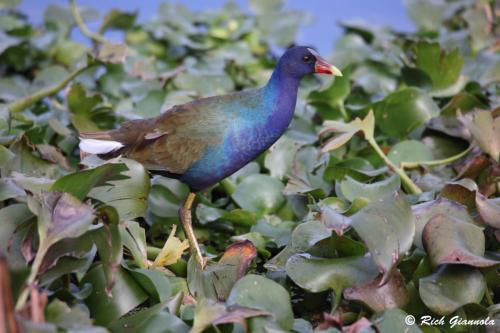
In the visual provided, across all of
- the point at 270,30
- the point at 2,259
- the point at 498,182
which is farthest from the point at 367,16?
the point at 2,259

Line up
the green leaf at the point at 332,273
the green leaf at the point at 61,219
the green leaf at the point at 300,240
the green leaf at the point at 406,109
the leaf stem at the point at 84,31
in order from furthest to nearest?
1. the leaf stem at the point at 84,31
2. the green leaf at the point at 406,109
3. the green leaf at the point at 300,240
4. the green leaf at the point at 332,273
5. the green leaf at the point at 61,219

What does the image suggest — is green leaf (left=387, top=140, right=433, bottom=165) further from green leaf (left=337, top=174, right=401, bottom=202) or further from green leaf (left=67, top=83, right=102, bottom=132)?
green leaf (left=67, top=83, right=102, bottom=132)

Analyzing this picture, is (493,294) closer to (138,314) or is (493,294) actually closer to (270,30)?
(138,314)

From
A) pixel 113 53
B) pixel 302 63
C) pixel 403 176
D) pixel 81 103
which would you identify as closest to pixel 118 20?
pixel 113 53

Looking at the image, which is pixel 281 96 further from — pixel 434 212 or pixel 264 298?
pixel 264 298

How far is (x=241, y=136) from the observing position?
2316mm

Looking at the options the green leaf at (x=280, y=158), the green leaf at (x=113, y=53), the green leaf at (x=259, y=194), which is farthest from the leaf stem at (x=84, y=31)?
the green leaf at (x=259, y=194)

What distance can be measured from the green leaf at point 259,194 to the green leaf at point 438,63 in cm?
86

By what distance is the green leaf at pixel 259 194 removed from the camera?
99.7 inches

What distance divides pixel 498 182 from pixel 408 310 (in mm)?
740

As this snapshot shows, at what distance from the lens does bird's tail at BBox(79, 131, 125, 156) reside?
2.31m

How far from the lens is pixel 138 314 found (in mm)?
1699

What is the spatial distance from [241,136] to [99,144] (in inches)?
15.6

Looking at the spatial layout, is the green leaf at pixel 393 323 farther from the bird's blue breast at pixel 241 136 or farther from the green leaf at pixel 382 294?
the bird's blue breast at pixel 241 136
